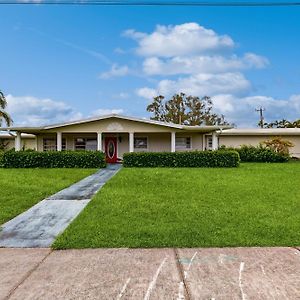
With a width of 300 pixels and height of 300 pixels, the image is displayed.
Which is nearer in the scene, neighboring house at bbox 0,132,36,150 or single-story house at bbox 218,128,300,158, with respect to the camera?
single-story house at bbox 218,128,300,158

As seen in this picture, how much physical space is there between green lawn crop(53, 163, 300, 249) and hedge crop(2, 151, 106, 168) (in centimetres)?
769

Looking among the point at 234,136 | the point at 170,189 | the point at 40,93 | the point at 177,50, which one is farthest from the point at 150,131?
the point at 170,189

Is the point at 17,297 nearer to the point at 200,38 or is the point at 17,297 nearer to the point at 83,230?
the point at 83,230

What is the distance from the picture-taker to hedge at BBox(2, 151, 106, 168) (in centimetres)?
1995

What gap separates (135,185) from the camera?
12.6 metres

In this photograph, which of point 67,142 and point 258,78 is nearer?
point 258,78

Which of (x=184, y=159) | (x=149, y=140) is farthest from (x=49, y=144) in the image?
(x=184, y=159)

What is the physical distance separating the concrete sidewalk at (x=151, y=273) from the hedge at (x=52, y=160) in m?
14.5

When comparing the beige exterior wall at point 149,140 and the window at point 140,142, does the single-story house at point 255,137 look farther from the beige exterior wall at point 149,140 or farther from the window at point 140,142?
the window at point 140,142

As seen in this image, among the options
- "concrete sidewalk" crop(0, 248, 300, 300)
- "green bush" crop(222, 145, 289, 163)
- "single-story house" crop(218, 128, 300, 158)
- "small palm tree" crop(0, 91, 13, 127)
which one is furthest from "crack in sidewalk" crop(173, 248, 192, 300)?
"small palm tree" crop(0, 91, 13, 127)

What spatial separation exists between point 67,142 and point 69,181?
12.7 meters

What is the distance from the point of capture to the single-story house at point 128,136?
23.2 meters

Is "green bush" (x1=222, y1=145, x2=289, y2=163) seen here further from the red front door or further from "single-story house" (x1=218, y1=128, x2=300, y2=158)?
the red front door

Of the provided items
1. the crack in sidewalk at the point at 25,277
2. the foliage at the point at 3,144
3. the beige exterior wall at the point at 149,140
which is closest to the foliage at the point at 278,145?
the beige exterior wall at the point at 149,140
